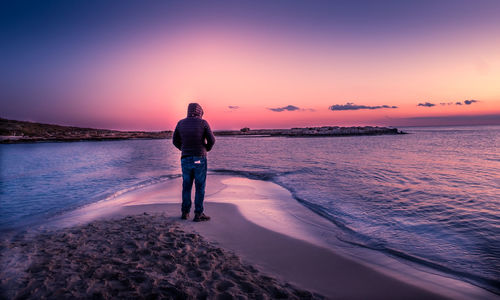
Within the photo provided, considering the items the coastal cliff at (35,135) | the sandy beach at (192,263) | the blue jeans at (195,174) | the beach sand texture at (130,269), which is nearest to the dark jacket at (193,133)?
the blue jeans at (195,174)

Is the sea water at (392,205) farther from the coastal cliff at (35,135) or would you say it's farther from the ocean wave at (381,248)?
the coastal cliff at (35,135)

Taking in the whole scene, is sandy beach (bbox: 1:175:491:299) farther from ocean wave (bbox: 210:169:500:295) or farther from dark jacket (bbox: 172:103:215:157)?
dark jacket (bbox: 172:103:215:157)

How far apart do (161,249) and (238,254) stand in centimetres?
135

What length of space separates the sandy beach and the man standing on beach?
73 cm

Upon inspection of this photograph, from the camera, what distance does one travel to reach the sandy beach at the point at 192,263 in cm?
303

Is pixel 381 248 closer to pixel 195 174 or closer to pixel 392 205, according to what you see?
pixel 392 205

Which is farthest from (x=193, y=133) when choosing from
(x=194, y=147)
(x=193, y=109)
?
(x=193, y=109)

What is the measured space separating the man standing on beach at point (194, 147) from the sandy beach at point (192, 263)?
733 mm

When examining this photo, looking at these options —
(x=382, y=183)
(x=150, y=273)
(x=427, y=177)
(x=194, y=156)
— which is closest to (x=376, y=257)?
(x=150, y=273)

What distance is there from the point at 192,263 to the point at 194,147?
9.53 ft

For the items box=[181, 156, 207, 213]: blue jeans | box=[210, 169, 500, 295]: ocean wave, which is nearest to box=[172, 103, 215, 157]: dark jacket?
box=[181, 156, 207, 213]: blue jeans

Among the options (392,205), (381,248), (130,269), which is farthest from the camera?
(392,205)

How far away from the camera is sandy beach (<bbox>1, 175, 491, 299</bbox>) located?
3.03 m

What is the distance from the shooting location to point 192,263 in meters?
3.71
